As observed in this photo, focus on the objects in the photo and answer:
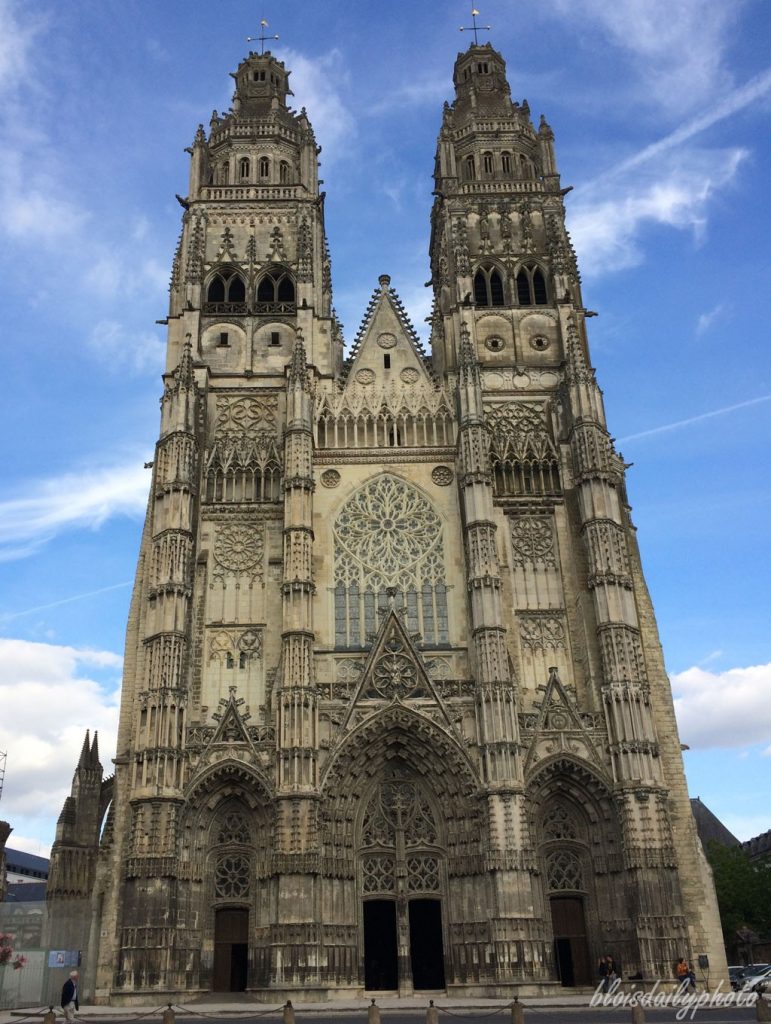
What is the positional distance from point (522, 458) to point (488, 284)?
873cm

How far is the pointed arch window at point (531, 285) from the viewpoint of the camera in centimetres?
3794

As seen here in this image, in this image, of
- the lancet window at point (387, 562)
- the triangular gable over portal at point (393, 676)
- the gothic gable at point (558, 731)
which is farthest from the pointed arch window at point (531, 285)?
the gothic gable at point (558, 731)

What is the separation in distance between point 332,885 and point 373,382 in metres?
18.1

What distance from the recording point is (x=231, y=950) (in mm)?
27219

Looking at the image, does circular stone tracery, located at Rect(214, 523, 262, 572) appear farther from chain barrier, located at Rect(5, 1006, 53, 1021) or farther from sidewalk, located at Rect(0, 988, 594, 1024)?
chain barrier, located at Rect(5, 1006, 53, 1021)

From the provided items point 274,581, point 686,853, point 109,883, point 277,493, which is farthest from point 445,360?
point 109,883

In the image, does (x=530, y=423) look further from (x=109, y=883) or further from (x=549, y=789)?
(x=109, y=883)

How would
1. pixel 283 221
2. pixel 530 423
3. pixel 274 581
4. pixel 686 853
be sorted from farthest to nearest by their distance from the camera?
pixel 283 221 < pixel 530 423 < pixel 274 581 < pixel 686 853

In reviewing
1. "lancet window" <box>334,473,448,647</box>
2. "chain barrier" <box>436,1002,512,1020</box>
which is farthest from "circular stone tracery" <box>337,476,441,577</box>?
"chain barrier" <box>436,1002,512,1020</box>

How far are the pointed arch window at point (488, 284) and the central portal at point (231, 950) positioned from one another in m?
24.6

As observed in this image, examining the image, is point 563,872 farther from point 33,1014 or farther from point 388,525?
point 33,1014

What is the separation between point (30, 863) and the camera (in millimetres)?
80438

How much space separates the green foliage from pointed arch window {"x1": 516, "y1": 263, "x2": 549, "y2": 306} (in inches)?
1169

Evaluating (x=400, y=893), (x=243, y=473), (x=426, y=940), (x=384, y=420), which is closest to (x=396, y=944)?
(x=426, y=940)
